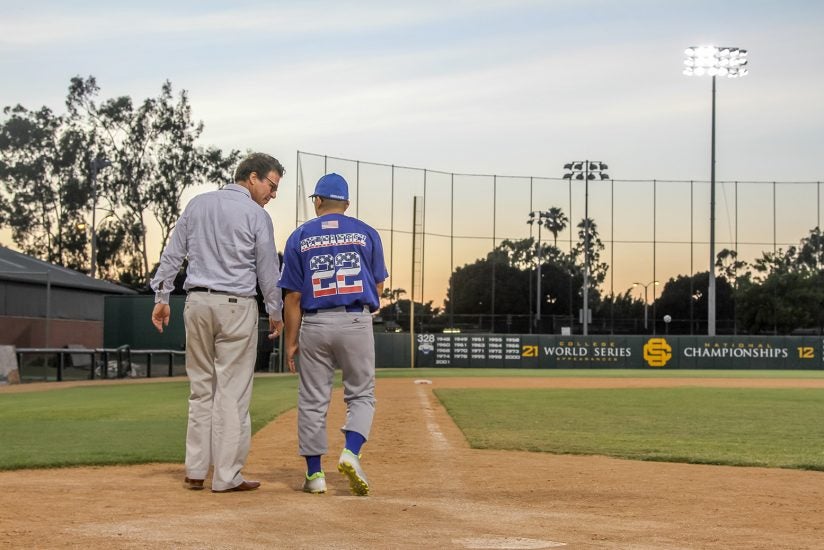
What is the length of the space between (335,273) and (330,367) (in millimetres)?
552

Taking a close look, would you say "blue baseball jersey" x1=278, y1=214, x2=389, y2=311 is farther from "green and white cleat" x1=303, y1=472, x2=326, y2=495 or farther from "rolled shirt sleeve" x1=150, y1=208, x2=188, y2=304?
"green and white cleat" x1=303, y1=472, x2=326, y2=495

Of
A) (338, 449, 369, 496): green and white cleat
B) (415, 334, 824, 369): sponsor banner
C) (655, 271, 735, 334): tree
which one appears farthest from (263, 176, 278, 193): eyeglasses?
(655, 271, 735, 334): tree

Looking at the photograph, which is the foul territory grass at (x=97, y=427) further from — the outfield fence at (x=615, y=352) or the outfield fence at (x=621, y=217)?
the outfield fence at (x=621, y=217)

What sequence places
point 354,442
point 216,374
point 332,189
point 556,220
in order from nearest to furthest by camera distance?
1. point 354,442
2. point 216,374
3. point 332,189
4. point 556,220

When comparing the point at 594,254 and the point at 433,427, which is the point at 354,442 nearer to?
the point at 433,427

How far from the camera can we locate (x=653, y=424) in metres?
12.9

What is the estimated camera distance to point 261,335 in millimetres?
40062

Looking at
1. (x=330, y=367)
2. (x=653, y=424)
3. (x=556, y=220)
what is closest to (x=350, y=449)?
(x=330, y=367)

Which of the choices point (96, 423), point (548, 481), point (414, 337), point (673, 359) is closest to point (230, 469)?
point (548, 481)

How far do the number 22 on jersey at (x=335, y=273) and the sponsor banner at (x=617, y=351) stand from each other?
3401cm

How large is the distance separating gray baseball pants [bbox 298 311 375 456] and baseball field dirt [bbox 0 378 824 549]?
0.38 metres

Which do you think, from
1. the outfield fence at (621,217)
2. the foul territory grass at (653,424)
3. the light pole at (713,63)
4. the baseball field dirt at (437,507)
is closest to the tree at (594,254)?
the outfield fence at (621,217)

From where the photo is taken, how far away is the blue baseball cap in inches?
257

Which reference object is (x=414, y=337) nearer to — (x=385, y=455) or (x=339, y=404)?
(x=339, y=404)
